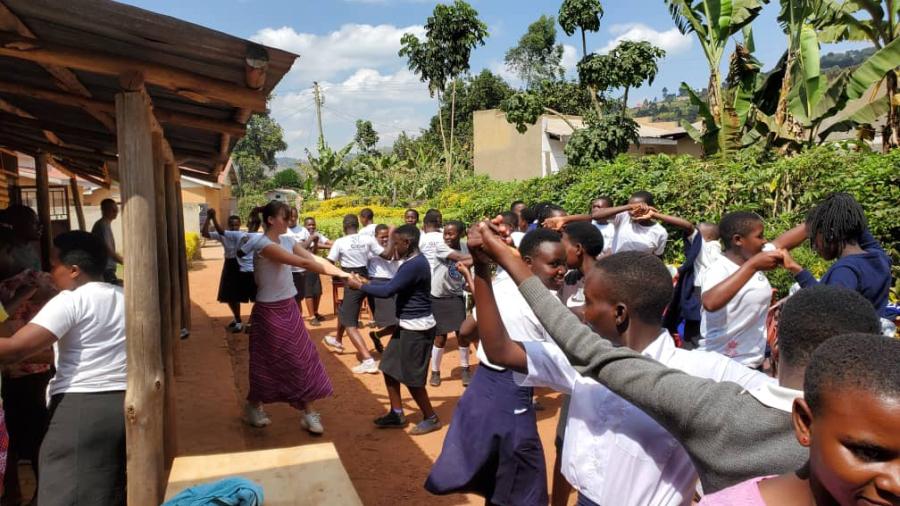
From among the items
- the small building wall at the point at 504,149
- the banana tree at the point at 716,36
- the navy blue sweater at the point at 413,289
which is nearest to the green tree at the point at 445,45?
the small building wall at the point at 504,149

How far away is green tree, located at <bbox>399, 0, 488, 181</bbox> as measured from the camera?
3266cm

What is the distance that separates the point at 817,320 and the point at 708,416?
0.43 meters

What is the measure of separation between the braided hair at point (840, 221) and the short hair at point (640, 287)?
1665mm

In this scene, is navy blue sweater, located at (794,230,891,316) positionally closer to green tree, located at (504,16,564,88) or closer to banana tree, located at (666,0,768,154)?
banana tree, located at (666,0,768,154)

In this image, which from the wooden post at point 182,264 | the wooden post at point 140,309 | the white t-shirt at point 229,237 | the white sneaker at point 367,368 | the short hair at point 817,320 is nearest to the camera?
the short hair at point 817,320

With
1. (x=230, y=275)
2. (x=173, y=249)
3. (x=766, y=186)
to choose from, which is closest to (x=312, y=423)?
(x=173, y=249)

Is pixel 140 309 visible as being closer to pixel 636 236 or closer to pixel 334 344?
pixel 636 236

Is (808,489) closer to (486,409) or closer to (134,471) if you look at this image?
(486,409)

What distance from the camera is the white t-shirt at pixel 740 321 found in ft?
12.0

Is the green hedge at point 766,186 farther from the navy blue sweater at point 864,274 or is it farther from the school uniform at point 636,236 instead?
the navy blue sweater at point 864,274

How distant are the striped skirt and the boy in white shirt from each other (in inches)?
145

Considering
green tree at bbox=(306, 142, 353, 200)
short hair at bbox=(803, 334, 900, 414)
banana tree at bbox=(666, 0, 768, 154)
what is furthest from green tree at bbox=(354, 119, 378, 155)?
short hair at bbox=(803, 334, 900, 414)

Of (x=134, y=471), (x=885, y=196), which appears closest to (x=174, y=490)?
(x=134, y=471)

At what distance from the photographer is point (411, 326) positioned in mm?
6117
